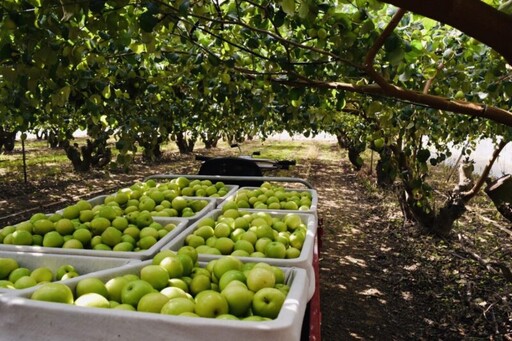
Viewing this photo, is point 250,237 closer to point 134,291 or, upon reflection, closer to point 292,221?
point 292,221

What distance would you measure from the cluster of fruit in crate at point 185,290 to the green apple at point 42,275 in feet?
1.43

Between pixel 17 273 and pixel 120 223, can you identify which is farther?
pixel 120 223

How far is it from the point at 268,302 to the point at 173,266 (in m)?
0.49

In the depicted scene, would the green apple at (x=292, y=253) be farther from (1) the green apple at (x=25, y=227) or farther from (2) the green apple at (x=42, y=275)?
(1) the green apple at (x=25, y=227)

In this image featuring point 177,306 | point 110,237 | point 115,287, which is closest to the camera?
point 177,306

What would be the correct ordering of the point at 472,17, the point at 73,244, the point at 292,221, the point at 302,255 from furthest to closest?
the point at 292,221
the point at 73,244
the point at 302,255
the point at 472,17

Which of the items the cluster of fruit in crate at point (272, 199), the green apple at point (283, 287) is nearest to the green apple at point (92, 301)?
the green apple at point (283, 287)

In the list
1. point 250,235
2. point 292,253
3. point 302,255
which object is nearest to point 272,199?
point 250,235

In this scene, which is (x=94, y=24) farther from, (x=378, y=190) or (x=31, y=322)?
(x=378, y=190)

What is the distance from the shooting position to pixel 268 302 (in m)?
1.57

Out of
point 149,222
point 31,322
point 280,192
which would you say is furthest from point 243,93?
point 31,322

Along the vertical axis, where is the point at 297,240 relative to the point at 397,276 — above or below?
above

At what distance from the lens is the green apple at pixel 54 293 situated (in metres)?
1.47

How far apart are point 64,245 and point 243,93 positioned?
2.75 meters
